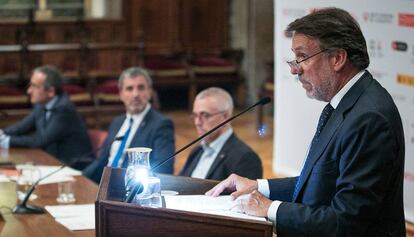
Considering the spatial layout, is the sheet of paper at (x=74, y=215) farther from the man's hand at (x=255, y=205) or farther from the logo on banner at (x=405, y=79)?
the logo on banner at (x=405, y=79)

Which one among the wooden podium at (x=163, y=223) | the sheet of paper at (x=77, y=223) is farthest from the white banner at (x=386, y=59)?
the wooden podium at (x=163, y=223)

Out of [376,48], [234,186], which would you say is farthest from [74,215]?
[376,48]

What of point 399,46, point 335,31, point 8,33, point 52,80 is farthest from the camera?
point 8,33

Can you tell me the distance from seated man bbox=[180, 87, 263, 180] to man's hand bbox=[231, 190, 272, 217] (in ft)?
5.50

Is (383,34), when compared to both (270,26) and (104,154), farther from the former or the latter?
(270,26)

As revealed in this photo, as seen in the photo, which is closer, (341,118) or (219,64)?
(341,118)

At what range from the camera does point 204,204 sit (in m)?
2.78

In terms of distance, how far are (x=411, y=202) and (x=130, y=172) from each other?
11.0 ft

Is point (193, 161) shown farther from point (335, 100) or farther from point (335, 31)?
point (335, 31)

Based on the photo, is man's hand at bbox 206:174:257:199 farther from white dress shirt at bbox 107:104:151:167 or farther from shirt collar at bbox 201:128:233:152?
white dress shirt at bbox 107:104:151:167

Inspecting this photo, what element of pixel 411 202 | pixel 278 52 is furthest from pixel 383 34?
pixel 278 52

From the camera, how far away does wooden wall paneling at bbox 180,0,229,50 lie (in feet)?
38.3

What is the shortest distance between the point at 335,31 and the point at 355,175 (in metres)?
0.44

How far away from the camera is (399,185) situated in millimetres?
2502
